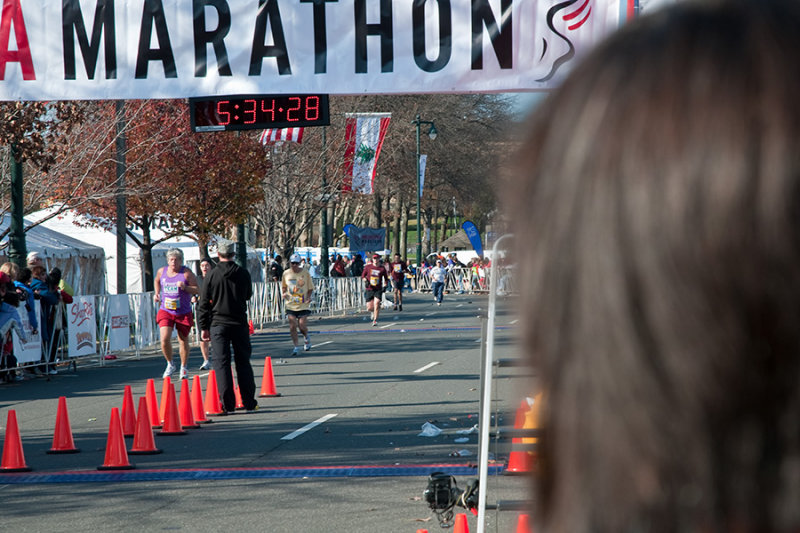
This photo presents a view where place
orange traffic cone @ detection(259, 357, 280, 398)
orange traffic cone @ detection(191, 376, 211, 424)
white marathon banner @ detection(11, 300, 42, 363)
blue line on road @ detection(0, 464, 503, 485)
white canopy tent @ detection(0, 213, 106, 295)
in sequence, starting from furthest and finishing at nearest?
white canopy tent @ detection(0, 213, 106, 295) < white marathon banner @ detection(11, 300, 42, 363) < orange traffic cone @ detection(259, 357, 280, 398) < orange traffic cone @ detection(191, 376, 211, 424) < blue line on road @ detection(0, 464, 503, 485)

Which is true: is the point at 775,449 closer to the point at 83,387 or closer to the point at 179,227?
the point at 83,387

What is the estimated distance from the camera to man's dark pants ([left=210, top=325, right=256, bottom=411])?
40.2ft

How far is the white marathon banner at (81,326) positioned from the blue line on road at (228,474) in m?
9.80

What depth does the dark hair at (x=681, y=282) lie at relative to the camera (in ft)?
2.34

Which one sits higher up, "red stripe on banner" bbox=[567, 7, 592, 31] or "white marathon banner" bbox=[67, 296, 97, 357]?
"red stripe on banner" bbox=[567, 7, 592, 31]

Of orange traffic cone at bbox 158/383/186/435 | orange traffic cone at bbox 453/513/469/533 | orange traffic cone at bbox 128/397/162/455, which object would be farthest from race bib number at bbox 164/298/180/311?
orange traffic cone at bbox 453/513/469/533

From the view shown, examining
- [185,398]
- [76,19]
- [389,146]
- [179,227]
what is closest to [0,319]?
[185,398]

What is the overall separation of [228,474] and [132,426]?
252 centimetres

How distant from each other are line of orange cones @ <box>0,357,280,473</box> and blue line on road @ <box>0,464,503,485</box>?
16 centimetres

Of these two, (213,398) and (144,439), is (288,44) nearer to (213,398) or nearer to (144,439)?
(144,439)

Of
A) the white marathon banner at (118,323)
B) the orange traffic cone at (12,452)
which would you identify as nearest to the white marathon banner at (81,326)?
the white marathon banner at (118,323)

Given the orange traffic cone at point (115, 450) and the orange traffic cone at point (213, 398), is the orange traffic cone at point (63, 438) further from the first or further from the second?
the orange traffic cone at point (213, 398)

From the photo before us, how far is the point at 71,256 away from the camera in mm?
25438

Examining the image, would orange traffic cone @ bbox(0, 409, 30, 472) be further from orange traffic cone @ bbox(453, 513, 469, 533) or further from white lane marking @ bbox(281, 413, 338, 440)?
orange traffic cone @ bbox(453, 513, 469, 533)
